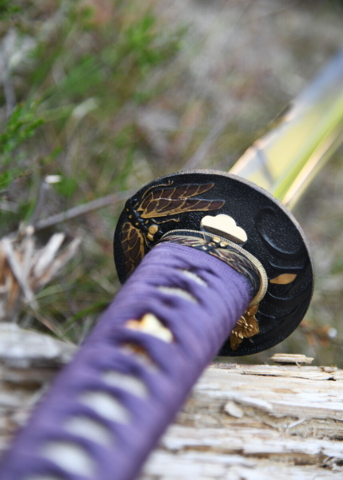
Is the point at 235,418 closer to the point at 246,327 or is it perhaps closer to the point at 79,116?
the point at 246,327

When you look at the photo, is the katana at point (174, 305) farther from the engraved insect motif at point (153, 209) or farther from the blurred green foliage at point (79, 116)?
the blurred green foliage at point (79, 116)

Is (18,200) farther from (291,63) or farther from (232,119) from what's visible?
(291,63)

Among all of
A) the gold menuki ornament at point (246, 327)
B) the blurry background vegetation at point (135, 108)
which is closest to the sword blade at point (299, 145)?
the blurry background vegetation at point (135, 108)

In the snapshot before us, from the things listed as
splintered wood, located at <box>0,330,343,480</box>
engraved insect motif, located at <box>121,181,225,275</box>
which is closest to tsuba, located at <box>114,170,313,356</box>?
engraved insect motif, located at <box>121,181,225,275</box>

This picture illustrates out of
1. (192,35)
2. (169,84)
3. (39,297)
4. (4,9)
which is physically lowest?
(39,297)

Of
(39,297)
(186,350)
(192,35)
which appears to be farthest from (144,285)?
(192,35)

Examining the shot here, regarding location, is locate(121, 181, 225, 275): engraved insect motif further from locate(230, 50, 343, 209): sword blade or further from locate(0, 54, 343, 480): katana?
locate(230, 50, 343, 209): sword blade

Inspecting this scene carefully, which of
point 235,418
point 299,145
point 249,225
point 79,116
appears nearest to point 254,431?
point 235,418
